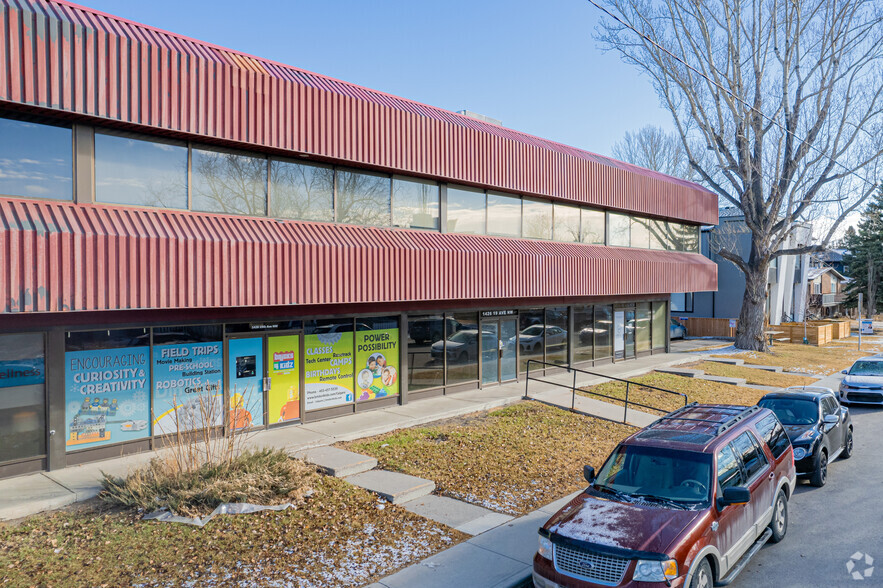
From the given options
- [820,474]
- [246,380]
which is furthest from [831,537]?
[246,380]

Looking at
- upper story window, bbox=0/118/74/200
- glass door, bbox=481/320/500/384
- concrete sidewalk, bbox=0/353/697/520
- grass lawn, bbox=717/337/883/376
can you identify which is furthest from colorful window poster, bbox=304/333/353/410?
grass lawn, bbox=717/337/883/376

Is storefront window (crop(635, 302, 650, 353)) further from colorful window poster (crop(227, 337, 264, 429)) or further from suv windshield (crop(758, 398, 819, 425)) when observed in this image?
colorful window poster (crop(227, 337, 264, 429))

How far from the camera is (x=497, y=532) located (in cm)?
793

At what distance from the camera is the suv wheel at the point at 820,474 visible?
10.3 meters

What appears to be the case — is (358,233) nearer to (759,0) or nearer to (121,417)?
(121,417)

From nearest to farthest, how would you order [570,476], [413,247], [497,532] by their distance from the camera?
[497,532]
[570,476]
[413,247]

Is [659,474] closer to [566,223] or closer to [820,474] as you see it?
[820,474]

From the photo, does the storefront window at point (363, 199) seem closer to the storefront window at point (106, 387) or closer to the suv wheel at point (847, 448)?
the storefront window at point (106, 387)

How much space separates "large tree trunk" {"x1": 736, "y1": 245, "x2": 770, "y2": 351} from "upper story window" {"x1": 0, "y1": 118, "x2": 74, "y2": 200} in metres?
30.9

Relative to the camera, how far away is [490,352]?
18.4m

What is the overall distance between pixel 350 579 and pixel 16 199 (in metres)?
8.02

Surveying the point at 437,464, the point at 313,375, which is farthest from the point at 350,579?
the point at 313,375

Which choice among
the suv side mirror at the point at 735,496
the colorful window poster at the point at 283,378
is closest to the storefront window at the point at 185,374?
the colorful window poster at the point at 283,378

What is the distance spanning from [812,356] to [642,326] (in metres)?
11.0
